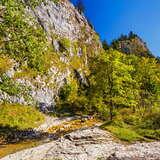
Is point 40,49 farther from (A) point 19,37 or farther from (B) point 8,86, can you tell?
(B) point 8,86

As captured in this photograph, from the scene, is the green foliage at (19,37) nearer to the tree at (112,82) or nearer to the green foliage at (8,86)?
the green foliage at (8,86)

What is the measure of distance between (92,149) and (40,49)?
9790 mm

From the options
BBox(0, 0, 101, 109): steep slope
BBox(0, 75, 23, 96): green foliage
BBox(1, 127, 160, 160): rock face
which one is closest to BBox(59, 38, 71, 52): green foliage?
BBox(0, 0, 101, 109): steep slope

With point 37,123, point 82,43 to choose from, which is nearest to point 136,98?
point 37,123

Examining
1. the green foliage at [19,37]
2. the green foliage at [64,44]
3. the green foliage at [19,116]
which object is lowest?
the green foliage at [19,116]

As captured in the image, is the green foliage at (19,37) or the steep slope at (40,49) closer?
the green foliage at (19,37)

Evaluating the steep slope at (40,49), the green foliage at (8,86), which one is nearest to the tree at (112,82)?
the steep slope at (40,49)

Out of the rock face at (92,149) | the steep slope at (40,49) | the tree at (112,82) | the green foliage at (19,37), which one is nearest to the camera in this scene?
the rock face at (92,149)

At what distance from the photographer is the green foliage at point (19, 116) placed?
85494mm

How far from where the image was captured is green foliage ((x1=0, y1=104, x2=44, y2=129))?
8549 cm

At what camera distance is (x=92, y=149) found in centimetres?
3578

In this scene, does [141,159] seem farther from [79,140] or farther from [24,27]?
[24,27]

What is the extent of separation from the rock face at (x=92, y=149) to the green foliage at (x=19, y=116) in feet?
146

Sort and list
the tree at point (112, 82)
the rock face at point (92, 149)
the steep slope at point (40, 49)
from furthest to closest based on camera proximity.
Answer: the tree at point (112, 82) → the steep slope at point (40, 49) → the rock face at point (92, 149)
